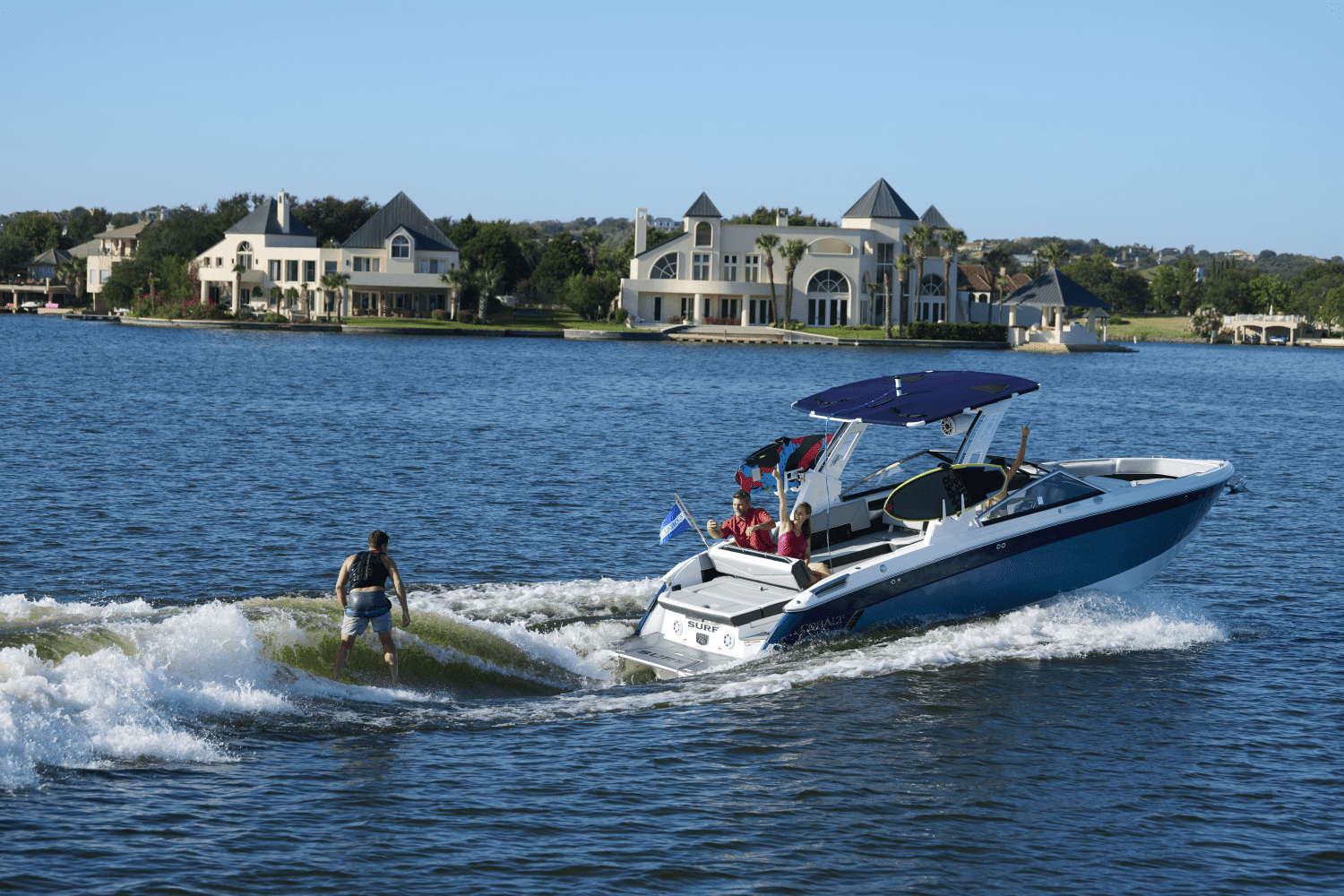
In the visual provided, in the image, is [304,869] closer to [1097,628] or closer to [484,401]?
[1097,628]

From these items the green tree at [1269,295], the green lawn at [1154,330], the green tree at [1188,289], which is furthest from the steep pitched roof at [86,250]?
the green tree at [1269,295]

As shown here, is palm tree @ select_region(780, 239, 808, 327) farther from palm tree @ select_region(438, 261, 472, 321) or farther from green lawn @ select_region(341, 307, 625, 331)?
palm tree @ select_region(438, 261, 472, 321)

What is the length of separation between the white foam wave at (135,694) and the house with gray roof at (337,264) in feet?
348

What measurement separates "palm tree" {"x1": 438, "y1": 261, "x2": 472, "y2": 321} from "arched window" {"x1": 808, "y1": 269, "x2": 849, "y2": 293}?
32.4 metres

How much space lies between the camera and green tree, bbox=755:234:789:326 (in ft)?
361

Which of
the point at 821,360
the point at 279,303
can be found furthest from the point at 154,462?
the point at 279,303

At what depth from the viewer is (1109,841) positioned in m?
9.81

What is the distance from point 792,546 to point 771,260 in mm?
97626

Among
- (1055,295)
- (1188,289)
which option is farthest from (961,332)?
(1188,289)

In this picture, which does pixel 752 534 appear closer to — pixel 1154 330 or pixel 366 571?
pixel 366 571

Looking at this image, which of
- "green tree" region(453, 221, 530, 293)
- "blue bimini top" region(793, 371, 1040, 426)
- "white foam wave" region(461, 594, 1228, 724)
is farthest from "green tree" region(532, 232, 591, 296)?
"white foam wave" region(461, 594, 1228, 724)

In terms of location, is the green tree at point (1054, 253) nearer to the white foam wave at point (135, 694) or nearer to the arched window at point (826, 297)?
the arched window at point (826, 297)

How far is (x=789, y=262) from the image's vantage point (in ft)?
366

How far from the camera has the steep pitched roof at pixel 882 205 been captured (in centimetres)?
11644
